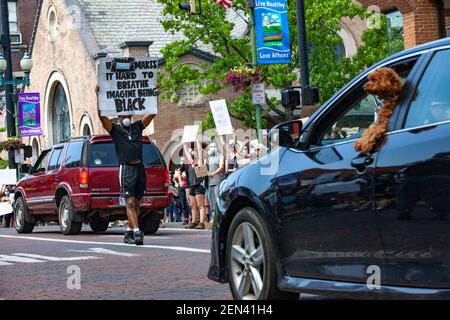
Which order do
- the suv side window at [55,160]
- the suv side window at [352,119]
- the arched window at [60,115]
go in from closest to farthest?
the suv side window at [352,119], the suv side window at [55,160], the arched window at [60,115]

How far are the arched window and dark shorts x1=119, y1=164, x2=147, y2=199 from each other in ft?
128

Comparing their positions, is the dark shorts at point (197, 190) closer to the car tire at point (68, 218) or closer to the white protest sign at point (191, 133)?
the car tire at point (68, 218)

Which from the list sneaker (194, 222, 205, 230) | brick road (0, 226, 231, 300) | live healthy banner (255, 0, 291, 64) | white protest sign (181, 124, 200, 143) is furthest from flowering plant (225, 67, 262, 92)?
brick road (0, 226, 231, 300)

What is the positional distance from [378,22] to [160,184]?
2278 centimetres

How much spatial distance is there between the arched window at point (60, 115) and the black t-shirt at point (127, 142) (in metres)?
38.7

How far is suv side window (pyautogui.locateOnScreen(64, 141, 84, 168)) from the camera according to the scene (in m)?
20.4

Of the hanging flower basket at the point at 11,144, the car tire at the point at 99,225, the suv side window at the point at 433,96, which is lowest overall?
the car tire at the point at 99,225

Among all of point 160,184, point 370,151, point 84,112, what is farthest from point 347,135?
point 84,112

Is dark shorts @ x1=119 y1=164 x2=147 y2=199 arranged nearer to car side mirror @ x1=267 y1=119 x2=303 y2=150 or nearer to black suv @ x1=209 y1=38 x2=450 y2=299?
black suv @ x1=209 y1=38 x2=450 y2=299

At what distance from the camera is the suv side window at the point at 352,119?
631cm

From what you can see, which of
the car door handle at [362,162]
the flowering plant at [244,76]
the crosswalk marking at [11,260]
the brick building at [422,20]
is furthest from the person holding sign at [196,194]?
the car door handle at [362,162]

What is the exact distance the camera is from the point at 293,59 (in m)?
40.6
